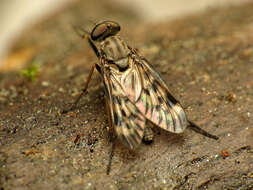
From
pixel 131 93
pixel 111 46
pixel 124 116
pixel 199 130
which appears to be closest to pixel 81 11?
pixel 111 46

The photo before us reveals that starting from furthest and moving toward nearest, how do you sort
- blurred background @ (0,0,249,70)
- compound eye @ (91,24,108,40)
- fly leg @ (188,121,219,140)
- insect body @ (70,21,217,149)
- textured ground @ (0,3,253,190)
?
blurred background @ (0,0,249,70) → compound eye @ (91,24,108,40) → fly leg @ (188,121,219,140) → insect body @ (70,21,217,149) → textured ground @ (0,3,253,190)

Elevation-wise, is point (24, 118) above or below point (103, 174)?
above

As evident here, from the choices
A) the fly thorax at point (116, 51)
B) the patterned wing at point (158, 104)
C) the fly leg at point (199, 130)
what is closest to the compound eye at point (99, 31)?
the fly thorax at point (116, 51)

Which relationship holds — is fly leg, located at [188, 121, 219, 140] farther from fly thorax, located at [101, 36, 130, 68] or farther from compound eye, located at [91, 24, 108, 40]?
compound eye, located at [91, 24, 108, 40]

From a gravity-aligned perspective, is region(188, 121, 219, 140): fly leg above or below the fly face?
below

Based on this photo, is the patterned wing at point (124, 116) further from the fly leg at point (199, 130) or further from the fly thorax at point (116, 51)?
the fly leg at point (199, 130)

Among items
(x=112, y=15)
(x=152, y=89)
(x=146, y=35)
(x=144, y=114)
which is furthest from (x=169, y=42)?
(x=112, y=15)

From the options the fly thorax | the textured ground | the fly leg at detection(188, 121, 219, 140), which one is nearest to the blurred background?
the textured ground

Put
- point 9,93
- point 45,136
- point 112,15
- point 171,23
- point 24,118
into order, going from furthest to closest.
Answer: point 112,15, point 171,23, point 9,93, point 24,118, point 45,136

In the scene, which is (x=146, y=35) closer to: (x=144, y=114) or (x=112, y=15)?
(x=112, y=15)
